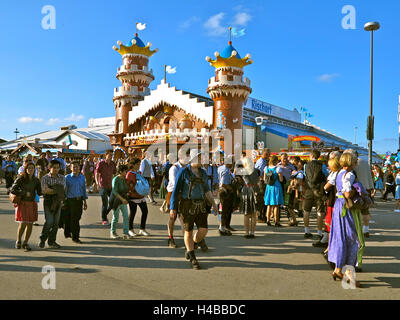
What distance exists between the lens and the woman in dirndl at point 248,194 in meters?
7.05

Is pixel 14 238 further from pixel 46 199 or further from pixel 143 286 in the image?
pixel 143 286

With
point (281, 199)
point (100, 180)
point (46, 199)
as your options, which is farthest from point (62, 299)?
point (281, 199)

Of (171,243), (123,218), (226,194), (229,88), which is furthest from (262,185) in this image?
(229,88)

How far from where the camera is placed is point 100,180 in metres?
8.41

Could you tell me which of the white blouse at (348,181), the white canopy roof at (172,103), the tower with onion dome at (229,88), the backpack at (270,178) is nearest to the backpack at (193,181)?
the white blouse at (348,181)

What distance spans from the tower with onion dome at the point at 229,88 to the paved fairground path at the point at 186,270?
17474mm

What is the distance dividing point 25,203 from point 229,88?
19777mm

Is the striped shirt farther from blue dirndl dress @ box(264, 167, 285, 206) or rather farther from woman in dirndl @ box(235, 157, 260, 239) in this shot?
blue dirndl dress @ box(264, 167, 285, 206)

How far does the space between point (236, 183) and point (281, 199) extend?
125 cm

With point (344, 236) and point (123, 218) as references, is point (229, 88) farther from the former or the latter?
point (344, 236)

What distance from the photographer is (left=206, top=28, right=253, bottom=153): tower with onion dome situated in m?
24.2

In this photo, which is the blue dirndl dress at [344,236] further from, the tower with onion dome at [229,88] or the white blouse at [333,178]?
the tower with onion dome at [229,88]

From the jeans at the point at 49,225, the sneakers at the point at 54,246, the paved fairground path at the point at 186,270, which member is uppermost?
the jeans at the point at 49,225

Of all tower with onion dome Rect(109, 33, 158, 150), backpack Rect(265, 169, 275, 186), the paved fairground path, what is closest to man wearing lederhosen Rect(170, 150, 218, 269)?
the paved fairground path
